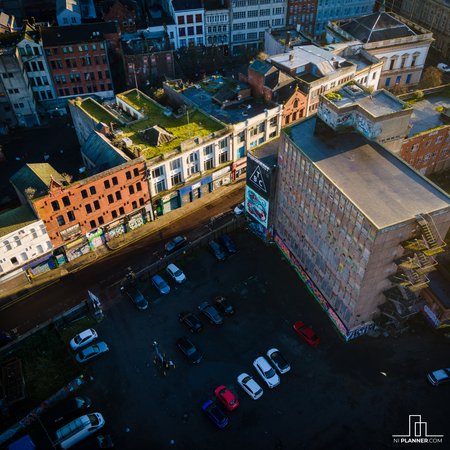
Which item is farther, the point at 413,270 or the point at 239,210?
the point at 239,210

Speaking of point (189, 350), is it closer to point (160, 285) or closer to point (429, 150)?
point (160, 285)

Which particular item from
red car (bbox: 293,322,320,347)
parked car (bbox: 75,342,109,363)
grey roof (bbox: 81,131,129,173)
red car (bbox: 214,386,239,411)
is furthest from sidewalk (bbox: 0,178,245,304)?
red car (bbox: 214,386,239,411)

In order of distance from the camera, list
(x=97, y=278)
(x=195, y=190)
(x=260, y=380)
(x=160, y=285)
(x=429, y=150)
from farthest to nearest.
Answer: (x=195, y=190)
(x=429, y=150)
(x=97, y=278)
(x=160, y=285)
(x=260, y=380)

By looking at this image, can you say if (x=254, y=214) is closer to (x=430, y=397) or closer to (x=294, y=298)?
(x=294, y=298)

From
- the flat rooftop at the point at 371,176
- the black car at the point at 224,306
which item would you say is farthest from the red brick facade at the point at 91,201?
the flat rooftop at the point at 371,176

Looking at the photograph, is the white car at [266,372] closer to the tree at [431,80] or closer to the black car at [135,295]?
the black car at [135,295]

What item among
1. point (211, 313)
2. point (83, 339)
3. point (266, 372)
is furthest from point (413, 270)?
point (83, 339)
